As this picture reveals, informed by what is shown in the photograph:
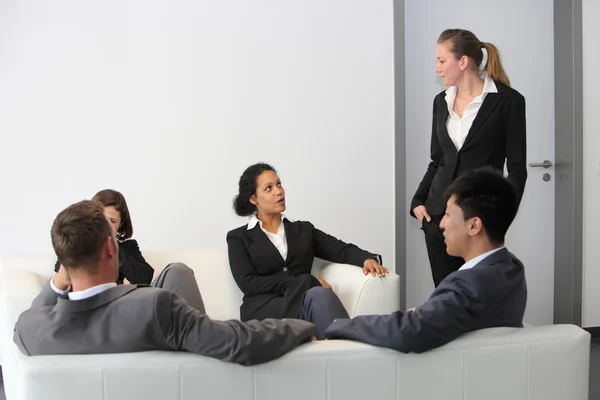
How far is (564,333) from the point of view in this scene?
1.93 metres

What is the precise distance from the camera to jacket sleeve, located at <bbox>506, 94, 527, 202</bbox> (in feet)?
10.0

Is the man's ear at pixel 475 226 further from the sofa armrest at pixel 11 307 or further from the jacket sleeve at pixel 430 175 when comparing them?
the sofa armrest at pixel 11 307

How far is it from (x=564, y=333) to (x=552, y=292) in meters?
3.00

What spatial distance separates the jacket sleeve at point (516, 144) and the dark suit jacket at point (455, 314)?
1027 millimetres

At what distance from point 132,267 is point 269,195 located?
0.70m

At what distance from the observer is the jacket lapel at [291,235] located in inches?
133

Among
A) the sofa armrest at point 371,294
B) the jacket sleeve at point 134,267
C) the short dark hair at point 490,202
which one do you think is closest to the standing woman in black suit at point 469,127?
the sofa armrest at point 371,294

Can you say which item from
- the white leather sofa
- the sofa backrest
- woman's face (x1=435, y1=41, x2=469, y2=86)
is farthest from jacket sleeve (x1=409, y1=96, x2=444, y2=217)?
the white leather sofa

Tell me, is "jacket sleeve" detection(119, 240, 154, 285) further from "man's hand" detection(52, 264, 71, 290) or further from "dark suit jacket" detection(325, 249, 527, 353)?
"dark suit jacket" detection(325, 249, 527, 353)

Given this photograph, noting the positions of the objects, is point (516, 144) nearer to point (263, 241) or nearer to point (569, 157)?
point (263, 241)

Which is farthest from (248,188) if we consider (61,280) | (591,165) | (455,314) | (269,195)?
(591,165)

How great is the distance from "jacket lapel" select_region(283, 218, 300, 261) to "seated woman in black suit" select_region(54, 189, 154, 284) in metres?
0.63

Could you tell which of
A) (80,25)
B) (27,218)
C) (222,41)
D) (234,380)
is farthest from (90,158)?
(234,380)

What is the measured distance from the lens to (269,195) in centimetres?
342
